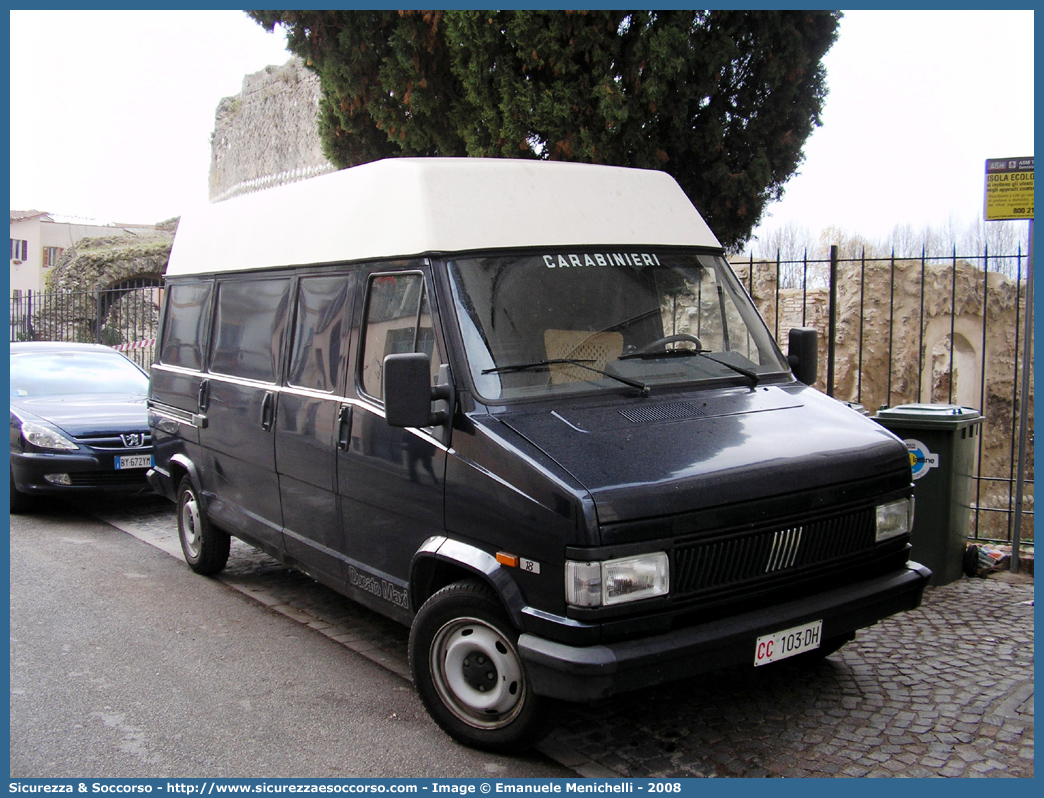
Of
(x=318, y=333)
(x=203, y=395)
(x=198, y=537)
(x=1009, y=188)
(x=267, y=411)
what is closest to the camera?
(x=318, y=333)

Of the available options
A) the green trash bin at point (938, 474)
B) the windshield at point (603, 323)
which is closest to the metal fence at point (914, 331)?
the green trash bin at point (938, 474)

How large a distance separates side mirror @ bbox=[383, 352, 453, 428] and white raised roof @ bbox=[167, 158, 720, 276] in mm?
703

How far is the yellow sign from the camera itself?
6.24m

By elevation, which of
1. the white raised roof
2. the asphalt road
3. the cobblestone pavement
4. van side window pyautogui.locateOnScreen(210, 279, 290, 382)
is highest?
the white raised roof

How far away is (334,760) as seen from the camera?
3908 mm

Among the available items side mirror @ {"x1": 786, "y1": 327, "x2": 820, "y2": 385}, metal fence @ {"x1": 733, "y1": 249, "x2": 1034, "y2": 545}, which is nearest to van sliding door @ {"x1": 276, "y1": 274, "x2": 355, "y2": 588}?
side mirror @ {"x1": 786, "y1": 327, "x2": 820, "y2": 385}

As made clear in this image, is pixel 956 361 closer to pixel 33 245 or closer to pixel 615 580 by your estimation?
pixel 615 580

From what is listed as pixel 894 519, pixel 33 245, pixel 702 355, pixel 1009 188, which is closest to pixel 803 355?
pixel 702 355

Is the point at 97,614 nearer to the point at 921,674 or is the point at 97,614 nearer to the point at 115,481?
the point at 115,481

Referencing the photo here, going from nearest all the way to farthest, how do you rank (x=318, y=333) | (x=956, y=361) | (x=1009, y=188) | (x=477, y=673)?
(x=477, y=673) → (x=318, y=333) → (x=1009, y=188) → (x=956, y=361)

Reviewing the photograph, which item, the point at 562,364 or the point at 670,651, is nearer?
the point at 670,651

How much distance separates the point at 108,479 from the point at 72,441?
0.48 metres

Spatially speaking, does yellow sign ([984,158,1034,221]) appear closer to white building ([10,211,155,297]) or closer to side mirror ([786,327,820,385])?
side mirror ([786,327,820,385])

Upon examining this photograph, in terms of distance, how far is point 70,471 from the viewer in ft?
28.4
